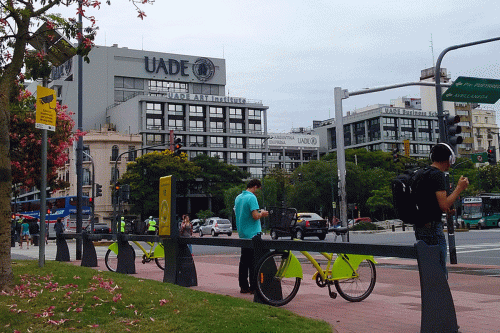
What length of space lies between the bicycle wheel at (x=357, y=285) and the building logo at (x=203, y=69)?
9290 cm

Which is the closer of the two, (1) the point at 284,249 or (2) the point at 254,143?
(1) the point at 284,249

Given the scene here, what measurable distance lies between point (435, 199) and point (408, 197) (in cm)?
24

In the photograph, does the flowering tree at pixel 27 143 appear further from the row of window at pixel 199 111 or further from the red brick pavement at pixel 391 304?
the row of window at pixel 199 111

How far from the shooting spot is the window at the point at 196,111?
9050 cm

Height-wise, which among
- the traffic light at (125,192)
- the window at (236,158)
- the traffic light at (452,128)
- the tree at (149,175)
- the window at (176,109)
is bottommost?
Result: the traffic light at (125,192)

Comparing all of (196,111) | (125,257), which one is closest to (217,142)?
(196,111)

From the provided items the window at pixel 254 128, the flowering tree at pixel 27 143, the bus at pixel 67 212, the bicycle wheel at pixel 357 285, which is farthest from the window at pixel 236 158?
the bicycle wheel at pixel 357 285

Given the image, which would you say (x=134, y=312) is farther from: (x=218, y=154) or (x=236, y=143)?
(x=236, y=143)

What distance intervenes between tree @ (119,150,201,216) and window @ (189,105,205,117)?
17.2 metres

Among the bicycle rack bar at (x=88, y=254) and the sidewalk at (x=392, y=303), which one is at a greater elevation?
the bicycle rack bar at (x=88, y=254)

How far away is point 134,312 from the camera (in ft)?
19.5

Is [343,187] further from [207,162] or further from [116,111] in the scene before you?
[116,111]

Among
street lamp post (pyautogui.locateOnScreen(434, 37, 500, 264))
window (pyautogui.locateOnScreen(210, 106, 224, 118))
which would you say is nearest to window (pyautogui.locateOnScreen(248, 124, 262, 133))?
window (pyautogui.locateOnScreen(210, 106, 224, 118))

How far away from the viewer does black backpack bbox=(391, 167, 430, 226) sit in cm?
506
